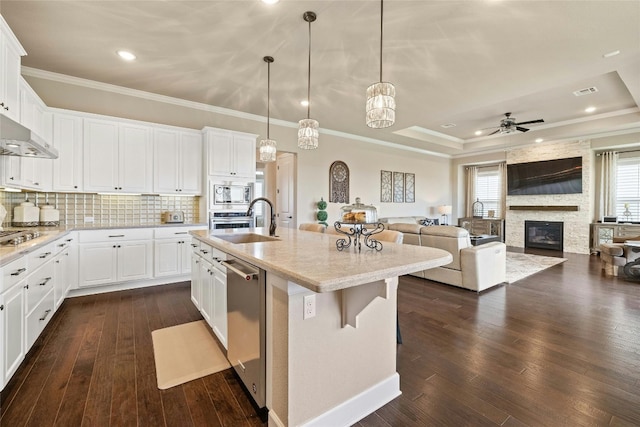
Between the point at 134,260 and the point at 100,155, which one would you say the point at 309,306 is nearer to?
the point at 134,260

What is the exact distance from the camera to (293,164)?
20.9ft

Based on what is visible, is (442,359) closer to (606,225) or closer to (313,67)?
(313,67)

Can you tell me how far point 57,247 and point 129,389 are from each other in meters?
1.99

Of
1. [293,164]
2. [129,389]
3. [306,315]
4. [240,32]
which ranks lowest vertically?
[129,389]

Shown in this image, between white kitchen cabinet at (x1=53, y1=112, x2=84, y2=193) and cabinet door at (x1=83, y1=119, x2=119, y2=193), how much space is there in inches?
2.5

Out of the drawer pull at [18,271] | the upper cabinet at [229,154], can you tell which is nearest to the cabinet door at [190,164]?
the upper cabinet at [229,154]

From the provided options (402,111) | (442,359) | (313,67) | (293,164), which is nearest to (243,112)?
(293,164)

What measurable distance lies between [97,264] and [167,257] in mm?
808

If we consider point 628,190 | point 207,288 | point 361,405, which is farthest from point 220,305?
point 628,190

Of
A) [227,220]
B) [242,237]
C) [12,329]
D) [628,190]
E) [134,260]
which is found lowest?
[12,329]

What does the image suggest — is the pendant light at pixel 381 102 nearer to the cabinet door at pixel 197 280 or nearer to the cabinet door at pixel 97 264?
the cabinet door at pixel 197 280

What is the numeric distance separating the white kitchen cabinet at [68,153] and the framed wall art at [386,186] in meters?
6.38

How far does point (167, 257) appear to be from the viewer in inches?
164

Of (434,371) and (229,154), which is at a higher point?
(229,154)
